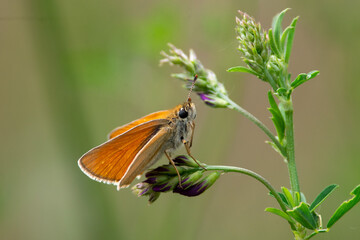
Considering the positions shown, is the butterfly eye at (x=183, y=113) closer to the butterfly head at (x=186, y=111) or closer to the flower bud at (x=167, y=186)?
the butterfly head at (x=186, y=111)

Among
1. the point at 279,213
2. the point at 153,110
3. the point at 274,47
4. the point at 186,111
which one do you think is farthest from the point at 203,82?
the point at 153,110

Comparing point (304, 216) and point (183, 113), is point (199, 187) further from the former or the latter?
point (183, 113)

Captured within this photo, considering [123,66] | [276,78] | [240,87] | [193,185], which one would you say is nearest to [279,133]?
[276,78]

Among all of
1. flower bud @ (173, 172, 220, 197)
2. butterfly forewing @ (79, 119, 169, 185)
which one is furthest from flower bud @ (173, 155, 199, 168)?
butterfly forewing @ (79, 119, 169, 185)

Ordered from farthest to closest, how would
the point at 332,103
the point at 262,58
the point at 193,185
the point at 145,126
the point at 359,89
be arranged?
1. the point at 332,103
2. the point at 359,89
3. the point at 145,126
4. the point at 193,185
5. the point at 262,58

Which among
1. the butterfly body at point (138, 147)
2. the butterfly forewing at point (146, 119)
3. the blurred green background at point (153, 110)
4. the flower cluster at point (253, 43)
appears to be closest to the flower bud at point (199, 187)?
the butterfly body at point (138, 147)

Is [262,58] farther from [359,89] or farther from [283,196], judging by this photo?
[359,89]

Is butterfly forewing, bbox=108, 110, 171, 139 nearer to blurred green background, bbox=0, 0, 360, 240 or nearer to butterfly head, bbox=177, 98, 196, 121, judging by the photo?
butterfly head, bbox=177, 98, 196, 121
